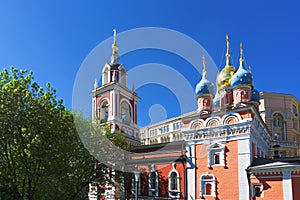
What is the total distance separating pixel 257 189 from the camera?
16.2m

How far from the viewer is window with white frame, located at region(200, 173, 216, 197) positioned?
1752cm

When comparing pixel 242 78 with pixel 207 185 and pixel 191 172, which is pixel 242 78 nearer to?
pixel 191 172

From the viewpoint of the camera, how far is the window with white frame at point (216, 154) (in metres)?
17.6

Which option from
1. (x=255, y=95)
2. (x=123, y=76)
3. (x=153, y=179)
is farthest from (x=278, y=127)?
(x=153, y=179)

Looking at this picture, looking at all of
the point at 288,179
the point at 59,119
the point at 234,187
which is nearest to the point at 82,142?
the point at 59,119

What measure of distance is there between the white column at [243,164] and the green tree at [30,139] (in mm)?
9299

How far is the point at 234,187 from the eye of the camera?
16.8 metres

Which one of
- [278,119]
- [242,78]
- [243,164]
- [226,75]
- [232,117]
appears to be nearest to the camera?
[243,164]

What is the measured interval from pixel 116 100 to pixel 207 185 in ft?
35.2

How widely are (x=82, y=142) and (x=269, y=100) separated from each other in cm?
2885

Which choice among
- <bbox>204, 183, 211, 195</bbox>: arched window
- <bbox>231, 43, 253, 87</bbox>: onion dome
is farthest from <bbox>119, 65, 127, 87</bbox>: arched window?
<bbox>204, 183, 211, 195</bbox>: arched window

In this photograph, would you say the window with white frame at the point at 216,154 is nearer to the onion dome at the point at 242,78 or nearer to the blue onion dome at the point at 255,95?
the onion dome at the point at 242,78

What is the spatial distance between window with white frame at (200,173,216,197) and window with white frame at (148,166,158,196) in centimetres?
337

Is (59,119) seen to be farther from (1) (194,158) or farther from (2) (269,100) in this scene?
(2) (269,100)
